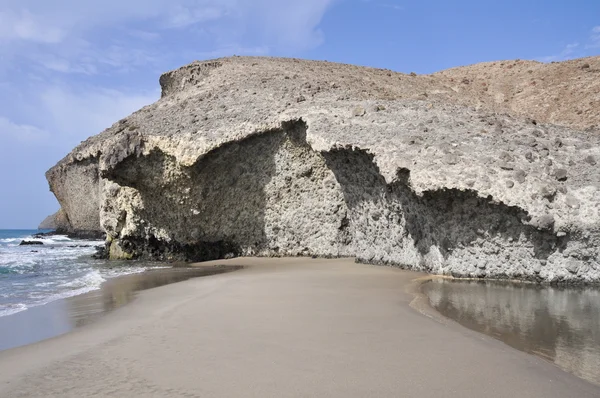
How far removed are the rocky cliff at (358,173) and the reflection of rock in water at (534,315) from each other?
4.64ft

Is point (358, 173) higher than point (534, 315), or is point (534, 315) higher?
point (358, 173)

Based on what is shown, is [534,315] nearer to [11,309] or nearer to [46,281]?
[11,309]

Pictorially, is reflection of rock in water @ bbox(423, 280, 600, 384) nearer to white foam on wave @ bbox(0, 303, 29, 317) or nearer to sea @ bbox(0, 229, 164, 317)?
white foam on wave @ bbox(0, 303, 29, 317)

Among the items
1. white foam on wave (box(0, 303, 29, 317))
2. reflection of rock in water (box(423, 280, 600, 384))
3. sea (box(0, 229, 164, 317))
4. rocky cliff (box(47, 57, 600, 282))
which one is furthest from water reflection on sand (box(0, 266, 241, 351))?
reflection of rock in water (box(423, 280, 600, 384))

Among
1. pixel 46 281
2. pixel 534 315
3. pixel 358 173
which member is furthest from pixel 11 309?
pixel 358 173

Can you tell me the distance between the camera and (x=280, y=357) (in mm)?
4914

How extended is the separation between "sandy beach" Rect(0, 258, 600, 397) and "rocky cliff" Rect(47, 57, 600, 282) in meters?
4.10

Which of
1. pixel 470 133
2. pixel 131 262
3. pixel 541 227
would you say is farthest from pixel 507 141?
pixel 131 262

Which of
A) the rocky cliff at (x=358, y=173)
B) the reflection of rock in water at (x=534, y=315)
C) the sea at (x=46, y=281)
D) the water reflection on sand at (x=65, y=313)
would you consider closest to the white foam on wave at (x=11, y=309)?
the sea at (x=46, y=281)

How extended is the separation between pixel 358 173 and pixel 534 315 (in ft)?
25.5

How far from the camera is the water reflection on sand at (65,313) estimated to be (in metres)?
6.79

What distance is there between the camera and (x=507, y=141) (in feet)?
39.1

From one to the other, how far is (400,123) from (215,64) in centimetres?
1642

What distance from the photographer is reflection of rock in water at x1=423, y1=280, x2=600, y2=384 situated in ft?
16.8
